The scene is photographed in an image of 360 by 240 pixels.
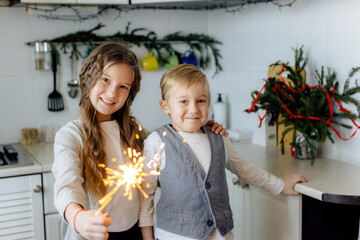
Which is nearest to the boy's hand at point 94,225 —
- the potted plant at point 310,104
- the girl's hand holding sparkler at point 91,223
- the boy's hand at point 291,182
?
the girl's hand holding sparkler at point 91,223

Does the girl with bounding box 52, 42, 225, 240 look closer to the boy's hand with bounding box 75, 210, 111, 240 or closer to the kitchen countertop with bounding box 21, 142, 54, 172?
the boy's hand with bounding box 75, 210, 111, 240

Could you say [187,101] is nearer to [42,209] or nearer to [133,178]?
[133,178]

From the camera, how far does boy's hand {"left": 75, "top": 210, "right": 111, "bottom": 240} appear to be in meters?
0.99

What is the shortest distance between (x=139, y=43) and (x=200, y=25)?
1.42 ft

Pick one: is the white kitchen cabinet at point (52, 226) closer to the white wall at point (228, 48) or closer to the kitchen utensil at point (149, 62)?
the white wall at point (228, 48)

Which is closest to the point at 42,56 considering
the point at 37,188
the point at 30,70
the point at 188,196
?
the point at 30,70

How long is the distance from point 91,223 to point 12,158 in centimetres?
121

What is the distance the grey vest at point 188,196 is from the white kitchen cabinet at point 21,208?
2.59 ft

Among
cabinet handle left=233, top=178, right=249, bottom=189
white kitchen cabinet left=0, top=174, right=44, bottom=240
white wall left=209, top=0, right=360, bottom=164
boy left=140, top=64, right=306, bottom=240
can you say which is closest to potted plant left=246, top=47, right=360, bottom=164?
white wall left=209, top=0, right=360, bottom=164

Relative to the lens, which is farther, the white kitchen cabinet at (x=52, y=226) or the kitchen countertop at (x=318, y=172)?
the white kitchen cabinet at (x=52, y=226)

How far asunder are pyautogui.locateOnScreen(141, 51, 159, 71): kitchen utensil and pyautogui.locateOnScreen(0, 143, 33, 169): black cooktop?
2.66ft

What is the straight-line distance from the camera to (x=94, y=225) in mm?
1012

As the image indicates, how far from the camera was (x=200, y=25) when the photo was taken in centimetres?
278

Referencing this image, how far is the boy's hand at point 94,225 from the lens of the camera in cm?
99
